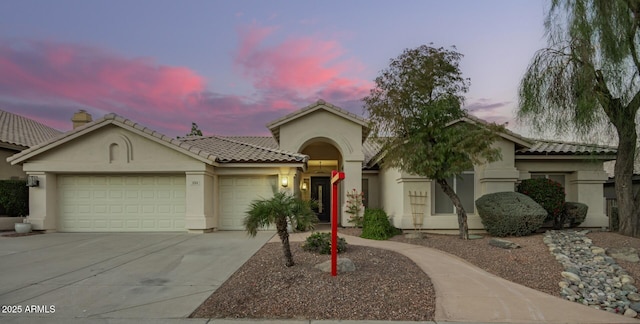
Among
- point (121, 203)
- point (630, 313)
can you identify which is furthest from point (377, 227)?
point (121, 203)

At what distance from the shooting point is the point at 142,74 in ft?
51.1

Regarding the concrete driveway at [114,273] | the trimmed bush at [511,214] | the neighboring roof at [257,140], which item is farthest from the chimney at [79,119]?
the trimmed bush at [511,214]

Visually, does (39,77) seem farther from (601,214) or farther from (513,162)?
(601,214)

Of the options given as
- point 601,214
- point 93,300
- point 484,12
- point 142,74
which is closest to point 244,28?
point 142,74

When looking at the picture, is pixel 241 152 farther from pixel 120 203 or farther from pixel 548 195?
pixel 548 195

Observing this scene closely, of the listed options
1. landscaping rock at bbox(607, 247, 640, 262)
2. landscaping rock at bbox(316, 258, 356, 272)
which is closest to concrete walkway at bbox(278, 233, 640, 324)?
landscaping rock at bbox(316, 258, 356, 272)

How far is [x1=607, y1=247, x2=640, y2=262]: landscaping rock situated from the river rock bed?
0.55 feet

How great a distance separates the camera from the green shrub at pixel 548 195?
1238 centimetres

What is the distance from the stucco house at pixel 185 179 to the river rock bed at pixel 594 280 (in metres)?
4.71

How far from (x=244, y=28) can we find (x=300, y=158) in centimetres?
530

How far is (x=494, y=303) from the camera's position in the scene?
19.4 ft

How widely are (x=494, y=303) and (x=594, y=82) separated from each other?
7697 mm

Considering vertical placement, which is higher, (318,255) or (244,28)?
(244,28)

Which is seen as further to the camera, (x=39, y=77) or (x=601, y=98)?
(x=39, y=77)
